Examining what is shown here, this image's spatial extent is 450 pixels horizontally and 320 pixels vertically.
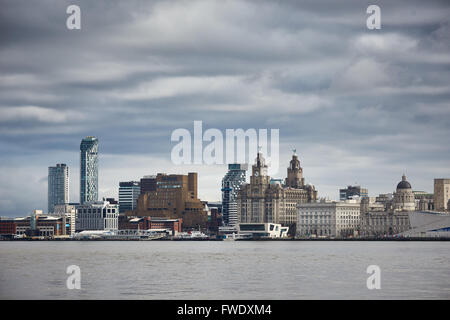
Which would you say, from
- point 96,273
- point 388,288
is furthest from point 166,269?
point 388,288

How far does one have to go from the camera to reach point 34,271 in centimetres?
8844

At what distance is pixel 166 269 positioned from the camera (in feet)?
302

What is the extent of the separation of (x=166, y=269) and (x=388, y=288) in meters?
33.5

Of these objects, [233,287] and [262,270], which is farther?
[262,270]

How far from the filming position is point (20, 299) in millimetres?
57438
